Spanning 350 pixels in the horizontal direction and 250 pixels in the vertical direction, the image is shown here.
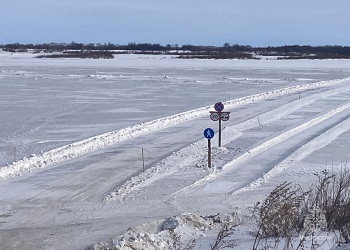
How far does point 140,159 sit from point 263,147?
11.3 feet

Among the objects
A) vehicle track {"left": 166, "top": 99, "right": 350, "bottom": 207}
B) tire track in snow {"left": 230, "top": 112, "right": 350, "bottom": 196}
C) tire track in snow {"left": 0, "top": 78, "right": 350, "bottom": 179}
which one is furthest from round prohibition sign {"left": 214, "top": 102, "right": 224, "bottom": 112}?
tire track in snow {"left": 0, "top": 78, "right": 350, "bottom": 179}

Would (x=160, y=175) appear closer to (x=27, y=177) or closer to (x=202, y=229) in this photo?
(x=27, y=177)

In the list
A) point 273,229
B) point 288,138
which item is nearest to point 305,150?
point 288,138

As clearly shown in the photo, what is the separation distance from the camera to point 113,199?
33.9 feet

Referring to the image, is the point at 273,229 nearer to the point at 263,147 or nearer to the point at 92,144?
the point at 263,147

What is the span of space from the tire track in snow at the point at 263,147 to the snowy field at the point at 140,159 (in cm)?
4

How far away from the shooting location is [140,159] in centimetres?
1377

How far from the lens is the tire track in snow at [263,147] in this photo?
11765 mm

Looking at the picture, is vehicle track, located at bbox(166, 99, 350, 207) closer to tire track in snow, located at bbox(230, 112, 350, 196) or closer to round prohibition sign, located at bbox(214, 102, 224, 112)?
tire track in snow, located at bbox(230, 112, 350, 196)

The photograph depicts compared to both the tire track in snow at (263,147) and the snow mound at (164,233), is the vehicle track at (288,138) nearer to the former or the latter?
the tire track in snow at (263,147)

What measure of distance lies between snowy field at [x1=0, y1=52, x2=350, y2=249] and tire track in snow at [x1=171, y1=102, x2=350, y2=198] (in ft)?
0.13

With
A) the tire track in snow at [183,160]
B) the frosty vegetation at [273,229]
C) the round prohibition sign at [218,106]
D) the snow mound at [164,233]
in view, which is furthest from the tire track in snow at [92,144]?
the frosty vegetation at [273,229]

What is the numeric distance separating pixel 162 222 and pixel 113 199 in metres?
2.57

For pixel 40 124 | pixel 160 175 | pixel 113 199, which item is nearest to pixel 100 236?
pixel 113 199
